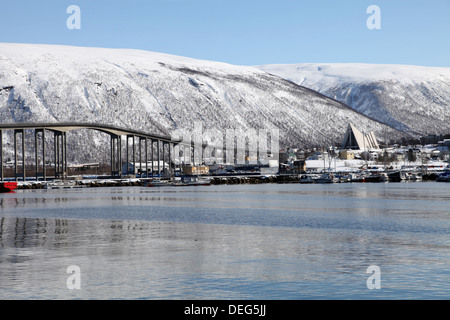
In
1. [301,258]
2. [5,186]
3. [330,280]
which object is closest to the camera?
[330,280]

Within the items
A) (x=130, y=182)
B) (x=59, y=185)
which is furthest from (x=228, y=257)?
(x=130, y=182)

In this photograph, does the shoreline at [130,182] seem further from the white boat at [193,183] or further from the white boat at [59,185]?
the white boat at [193,183]

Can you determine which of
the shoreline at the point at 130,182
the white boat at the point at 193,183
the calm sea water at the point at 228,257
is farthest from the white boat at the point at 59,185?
the calm sea water at the point at 228,257

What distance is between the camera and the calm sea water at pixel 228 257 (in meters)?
A: 19.0

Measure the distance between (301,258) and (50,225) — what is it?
21001 millimetres

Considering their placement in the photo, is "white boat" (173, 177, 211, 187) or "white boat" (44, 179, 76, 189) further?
"white boat" (173, 177, 211, 187)

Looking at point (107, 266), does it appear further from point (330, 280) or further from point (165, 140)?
point (165, 140)

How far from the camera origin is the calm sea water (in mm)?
18969

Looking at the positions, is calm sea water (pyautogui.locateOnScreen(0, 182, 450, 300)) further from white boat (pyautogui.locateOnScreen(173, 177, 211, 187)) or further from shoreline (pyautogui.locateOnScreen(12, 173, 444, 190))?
white boat (pyautogui.locateOnScreen(173, 177, 211, 187))

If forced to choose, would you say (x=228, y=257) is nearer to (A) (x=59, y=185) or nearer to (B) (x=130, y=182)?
(A) (x=59, y=185)

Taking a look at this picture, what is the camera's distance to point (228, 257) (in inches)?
997

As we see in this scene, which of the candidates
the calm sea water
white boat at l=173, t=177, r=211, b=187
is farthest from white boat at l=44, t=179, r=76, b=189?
the calm sea water

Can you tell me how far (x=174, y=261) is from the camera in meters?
24.4
